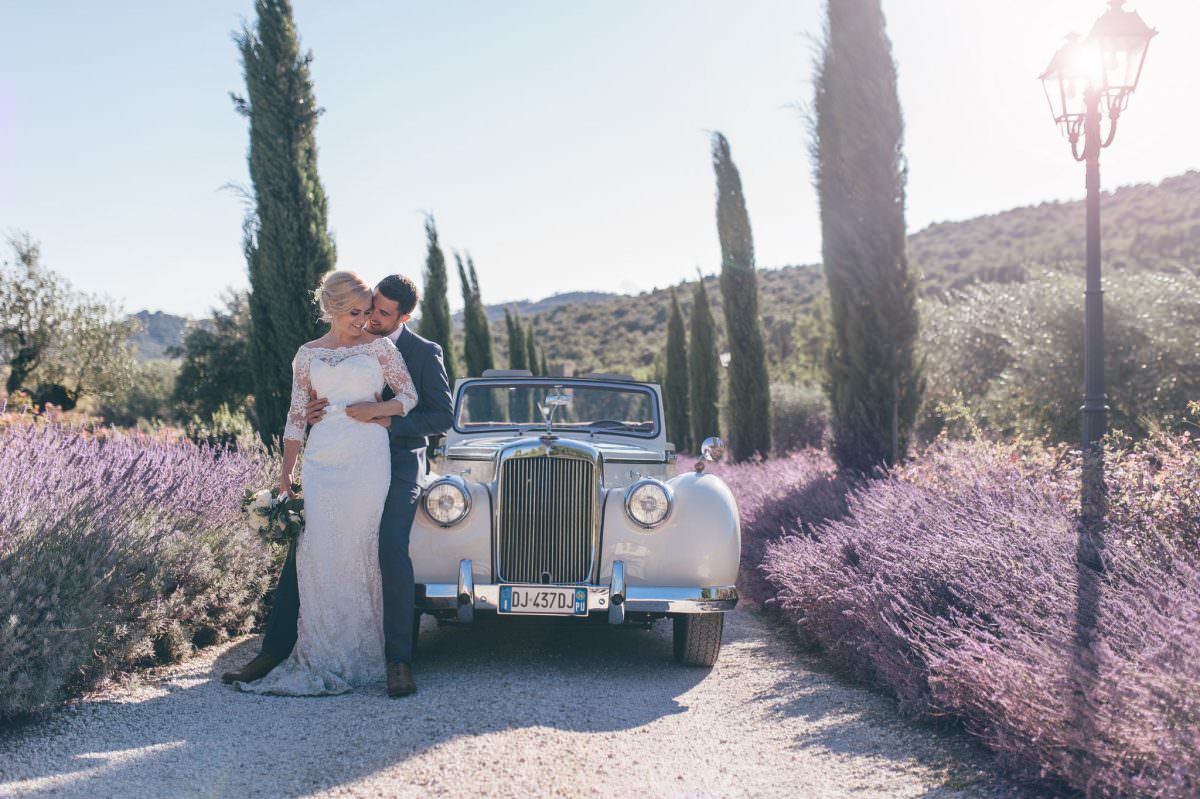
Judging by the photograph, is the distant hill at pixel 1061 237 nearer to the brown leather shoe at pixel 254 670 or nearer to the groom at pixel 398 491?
the groom at pixel 398 491

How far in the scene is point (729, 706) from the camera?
455 centimetres

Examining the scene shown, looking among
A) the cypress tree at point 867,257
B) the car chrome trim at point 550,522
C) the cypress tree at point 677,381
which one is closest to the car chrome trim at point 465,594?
the car chrome trim at point 550,522

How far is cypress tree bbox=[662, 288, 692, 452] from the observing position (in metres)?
25.2

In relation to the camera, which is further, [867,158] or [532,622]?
[867,158]

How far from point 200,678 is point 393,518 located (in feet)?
4.22

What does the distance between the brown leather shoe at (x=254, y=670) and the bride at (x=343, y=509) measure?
6 centimetres

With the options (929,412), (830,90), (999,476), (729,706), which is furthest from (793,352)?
(729,706)

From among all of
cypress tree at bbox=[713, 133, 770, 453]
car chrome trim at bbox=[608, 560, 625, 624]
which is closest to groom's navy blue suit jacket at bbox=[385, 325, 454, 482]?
car chrome trim at bbox=[608, 560, 625, 624]

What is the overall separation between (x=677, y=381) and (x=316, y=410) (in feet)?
68.7

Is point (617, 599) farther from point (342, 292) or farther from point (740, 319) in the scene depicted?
point (740, 319)

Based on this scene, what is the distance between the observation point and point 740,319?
56.9 ft

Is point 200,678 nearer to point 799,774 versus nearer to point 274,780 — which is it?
point 274,780

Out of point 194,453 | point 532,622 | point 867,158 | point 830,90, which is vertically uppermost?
point 830,90

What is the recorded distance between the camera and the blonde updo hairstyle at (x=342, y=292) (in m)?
4.74
